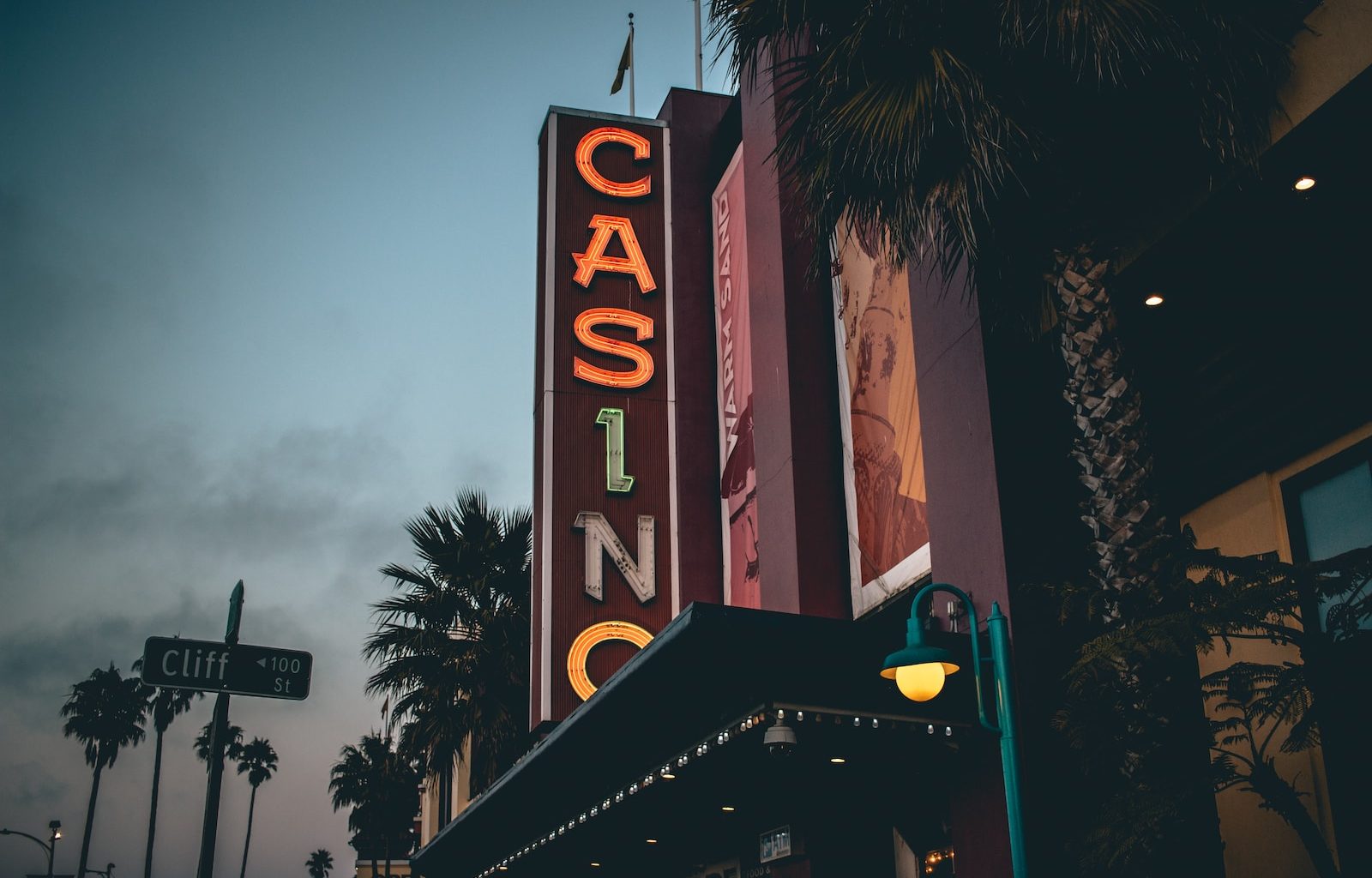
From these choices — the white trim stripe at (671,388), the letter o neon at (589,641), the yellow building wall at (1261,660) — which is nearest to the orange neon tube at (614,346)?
the white trim stripe at (671,388)

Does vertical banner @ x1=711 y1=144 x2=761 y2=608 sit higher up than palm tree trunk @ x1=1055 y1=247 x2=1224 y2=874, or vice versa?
vertical banner @ x1=711 y1=144 x2=761 y2=608

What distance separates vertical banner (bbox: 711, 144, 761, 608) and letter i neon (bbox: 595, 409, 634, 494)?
5.37 ft

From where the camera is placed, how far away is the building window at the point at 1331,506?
433 inches

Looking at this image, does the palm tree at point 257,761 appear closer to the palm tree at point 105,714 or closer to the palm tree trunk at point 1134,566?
the palm tree at point 105,714

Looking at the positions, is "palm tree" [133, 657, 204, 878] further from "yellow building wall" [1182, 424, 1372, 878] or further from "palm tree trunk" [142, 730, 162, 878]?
"yellow building wall" [1182, 424, 1372, 878]

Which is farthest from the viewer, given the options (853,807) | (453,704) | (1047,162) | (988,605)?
(453,704)

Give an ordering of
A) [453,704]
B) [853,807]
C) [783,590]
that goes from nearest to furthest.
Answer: [853,807], [783,590], [453,704]

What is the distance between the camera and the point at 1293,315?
1130 cm

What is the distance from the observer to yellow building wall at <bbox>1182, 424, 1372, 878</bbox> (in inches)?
432

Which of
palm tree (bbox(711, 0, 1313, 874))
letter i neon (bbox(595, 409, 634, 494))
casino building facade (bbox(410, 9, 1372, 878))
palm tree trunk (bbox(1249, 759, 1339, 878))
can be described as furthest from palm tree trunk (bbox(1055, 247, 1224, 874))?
letter i neon (bbox(595, 409, 634, 494))

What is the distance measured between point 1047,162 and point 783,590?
23.7 feet

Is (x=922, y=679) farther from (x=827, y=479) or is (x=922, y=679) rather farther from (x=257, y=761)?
(x=257, y=761)

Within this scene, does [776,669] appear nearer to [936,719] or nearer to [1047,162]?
[936,719]

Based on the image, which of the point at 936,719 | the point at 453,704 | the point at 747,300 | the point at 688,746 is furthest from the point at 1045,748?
the point at 453,704
